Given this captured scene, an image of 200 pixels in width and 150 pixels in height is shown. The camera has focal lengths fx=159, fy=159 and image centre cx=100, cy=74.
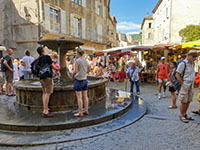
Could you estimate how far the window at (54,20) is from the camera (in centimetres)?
1578

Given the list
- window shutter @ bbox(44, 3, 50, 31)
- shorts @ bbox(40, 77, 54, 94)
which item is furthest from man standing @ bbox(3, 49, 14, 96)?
window shutter @ bbox(44, 3, 50, 31)

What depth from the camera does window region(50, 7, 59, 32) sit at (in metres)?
15.8

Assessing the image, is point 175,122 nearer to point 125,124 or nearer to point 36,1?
point 125,124

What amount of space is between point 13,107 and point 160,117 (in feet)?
14.4

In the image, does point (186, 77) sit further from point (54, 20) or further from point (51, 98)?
point (54, 20)

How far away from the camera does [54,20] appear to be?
53.0ft

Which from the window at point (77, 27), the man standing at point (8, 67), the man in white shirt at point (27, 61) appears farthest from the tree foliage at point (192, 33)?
the man standing at point (8, 67)

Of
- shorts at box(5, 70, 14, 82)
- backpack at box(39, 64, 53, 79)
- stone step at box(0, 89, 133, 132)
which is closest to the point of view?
stone step at box(0, 89, 133, 132)

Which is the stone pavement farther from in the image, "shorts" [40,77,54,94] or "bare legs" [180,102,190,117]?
"shorts" [40,77,54,94]

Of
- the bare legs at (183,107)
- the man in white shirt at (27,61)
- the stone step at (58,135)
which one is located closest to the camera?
the stone step at (58,135)

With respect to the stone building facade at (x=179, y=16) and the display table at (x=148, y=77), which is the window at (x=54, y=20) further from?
the stone building facade at (x=179, y=16)

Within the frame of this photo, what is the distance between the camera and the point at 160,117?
4422 millimetres

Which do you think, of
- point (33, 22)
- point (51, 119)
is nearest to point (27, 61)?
point (51, 119)

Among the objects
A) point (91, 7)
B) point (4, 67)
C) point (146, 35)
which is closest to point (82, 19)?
point (91, 7)
